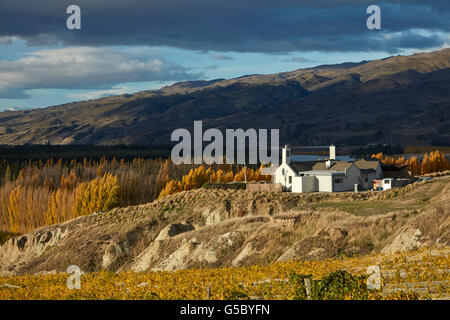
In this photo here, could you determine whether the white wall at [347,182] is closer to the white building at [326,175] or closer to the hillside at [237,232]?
the white building at [326,175]

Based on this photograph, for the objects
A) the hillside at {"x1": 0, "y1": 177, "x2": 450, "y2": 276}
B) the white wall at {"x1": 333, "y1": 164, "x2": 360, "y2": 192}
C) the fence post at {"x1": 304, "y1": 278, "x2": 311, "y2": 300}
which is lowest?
the hillside at {"x1": 0, "y1": 177, "x2": 450, "y2": 276}

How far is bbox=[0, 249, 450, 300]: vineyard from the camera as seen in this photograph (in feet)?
79.8

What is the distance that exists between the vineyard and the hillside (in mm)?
7214

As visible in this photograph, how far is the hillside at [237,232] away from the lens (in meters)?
43.9

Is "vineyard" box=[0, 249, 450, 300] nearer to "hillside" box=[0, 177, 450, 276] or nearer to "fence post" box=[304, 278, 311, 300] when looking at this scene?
"fence post" box=[304, 278, 311, 300]

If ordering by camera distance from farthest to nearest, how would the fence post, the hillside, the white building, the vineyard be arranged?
the white building, the hillside, the vineyard, the fence post

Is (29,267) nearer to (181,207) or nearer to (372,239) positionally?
(181,207)

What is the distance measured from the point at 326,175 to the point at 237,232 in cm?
3349

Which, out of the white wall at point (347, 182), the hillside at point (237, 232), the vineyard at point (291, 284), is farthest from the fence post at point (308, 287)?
the white wall at point (347, 182)

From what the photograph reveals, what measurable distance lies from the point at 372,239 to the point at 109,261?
3694cm

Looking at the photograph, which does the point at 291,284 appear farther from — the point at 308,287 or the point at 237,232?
the point at 237,232

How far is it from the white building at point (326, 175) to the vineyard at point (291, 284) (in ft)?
166

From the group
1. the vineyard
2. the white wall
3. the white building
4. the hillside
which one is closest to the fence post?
the vineyard
